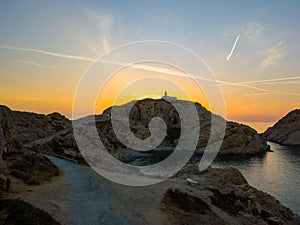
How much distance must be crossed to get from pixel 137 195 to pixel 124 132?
119239 mm

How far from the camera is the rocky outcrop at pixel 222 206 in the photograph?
26.7 m

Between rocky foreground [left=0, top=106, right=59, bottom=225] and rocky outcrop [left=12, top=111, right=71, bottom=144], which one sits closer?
rocky foreground [left=0, top=106, right=59, bottom=225]

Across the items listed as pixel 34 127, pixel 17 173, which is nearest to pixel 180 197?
pixel 17 173

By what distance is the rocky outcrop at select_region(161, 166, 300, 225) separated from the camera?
26.7 m

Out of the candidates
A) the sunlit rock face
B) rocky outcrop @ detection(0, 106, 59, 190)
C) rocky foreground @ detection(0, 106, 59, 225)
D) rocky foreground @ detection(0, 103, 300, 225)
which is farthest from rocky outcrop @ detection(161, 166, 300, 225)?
the sunlit rock face

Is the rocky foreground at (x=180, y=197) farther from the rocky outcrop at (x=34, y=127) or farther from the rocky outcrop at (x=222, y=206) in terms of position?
the rocky outcrop at (x=34, y=127)

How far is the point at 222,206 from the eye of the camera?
33.4m

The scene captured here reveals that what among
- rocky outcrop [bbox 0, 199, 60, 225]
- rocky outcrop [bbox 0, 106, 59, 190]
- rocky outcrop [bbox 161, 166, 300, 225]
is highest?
rocky outcrop [bbox 0, 106, 59, 190]

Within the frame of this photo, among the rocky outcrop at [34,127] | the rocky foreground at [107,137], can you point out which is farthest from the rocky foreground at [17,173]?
the rocky outcrop at [34,127]

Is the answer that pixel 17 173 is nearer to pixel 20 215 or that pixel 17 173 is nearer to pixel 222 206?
pixel 20 215

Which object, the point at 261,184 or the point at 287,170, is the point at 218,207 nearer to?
the point at 261,184

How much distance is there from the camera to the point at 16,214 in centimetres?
1753

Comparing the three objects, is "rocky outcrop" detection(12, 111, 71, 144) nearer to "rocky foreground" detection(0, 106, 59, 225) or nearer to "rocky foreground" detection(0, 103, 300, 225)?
"rocky foreground" detection(0, 106, 59, 225)

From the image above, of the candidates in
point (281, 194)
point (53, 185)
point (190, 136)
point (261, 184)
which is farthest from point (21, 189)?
point (190, 136)
